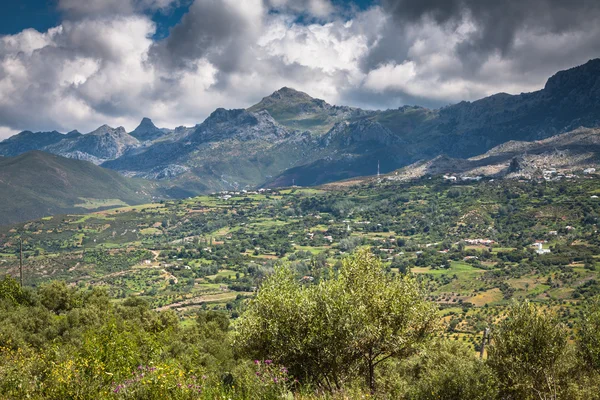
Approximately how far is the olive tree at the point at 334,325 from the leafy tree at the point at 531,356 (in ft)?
16.5

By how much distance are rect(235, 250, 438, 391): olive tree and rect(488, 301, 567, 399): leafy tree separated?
5025mm

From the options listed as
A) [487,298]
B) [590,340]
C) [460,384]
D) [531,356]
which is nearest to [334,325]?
[460,384]

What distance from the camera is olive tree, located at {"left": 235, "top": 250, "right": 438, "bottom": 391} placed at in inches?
749

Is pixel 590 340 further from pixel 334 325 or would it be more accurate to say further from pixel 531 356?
pixel 334 325

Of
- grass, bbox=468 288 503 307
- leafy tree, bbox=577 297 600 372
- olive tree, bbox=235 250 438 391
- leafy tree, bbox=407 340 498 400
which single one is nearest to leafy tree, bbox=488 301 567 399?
leafy tree, bbox=407 340 498 400

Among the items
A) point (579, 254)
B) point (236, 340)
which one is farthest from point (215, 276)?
point (236, 340)

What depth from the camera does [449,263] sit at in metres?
181

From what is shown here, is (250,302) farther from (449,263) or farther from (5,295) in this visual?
(449,263)

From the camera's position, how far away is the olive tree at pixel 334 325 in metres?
19.0

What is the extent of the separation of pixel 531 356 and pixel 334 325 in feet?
40.9

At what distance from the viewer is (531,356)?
23109mm

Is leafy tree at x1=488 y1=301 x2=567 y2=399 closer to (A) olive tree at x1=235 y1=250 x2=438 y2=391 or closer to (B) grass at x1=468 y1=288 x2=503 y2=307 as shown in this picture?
(A) olive tree at x1=235 y1=250 x2=438 y2=391

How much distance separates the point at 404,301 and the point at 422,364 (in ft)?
54.6

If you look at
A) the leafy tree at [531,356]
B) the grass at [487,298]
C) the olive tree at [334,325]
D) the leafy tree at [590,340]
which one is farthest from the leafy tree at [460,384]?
the grass at [487,298]
